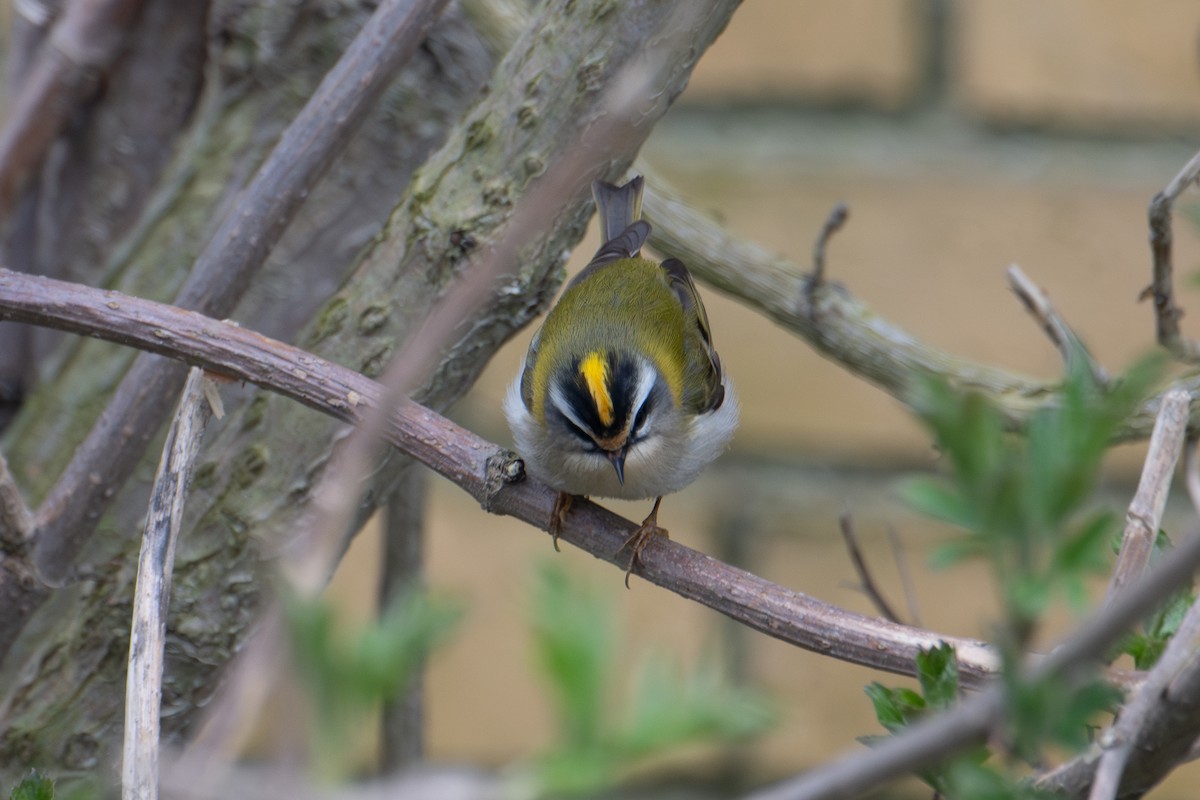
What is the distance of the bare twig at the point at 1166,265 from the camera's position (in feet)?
2.64

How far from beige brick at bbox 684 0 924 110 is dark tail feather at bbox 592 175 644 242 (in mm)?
215

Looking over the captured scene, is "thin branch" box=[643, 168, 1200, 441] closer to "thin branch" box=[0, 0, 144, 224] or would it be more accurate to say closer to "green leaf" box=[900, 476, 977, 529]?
"thin branch" box=[0, 0, 144, 224]

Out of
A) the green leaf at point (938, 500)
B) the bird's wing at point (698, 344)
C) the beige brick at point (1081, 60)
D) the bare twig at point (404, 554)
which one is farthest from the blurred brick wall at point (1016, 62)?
the green leaf at point (938, 500)

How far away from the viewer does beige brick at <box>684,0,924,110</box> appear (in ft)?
4.53

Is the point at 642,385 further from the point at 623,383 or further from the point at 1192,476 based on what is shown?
the point at 1192,476

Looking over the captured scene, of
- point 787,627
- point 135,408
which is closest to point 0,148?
point 135,408

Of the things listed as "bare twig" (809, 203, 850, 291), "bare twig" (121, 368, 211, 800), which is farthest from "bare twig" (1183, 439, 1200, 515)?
"bare twig" (121, 368, 211, 800)

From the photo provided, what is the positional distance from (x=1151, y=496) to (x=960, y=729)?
448 millimetres

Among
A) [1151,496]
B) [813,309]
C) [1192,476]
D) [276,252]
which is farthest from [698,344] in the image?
[1151,496]

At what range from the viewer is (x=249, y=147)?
1052 millimetres

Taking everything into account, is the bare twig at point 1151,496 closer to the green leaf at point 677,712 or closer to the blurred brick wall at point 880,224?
the green leaf at point 677,712

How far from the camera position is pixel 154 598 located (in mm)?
601

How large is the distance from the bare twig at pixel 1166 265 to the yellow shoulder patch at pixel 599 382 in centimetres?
47

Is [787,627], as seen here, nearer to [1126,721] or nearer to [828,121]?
[1126,721]
